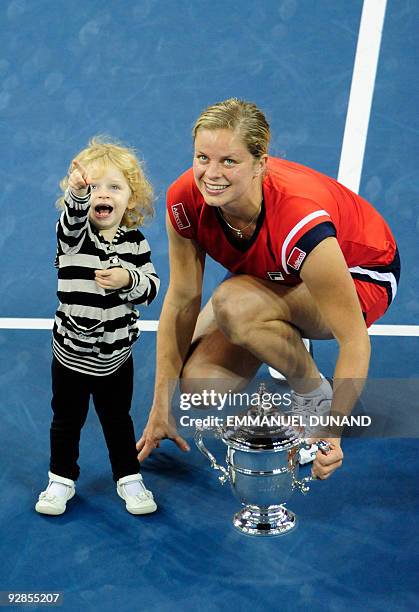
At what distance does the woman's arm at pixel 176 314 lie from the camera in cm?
282

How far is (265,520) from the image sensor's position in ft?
8.34

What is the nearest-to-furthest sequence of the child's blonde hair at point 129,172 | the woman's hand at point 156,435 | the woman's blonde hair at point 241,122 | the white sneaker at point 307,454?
1. the woman's blonde hair at point 241,122
2. the child's blonde hair at point 129,172
3. the woman's hand at point 156,435
4. the white sneaker at point 307,454

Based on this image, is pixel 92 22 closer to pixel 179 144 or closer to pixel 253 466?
pixel 179 144

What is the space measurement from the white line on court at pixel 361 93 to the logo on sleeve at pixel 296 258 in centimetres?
159

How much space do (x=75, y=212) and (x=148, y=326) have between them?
128cm

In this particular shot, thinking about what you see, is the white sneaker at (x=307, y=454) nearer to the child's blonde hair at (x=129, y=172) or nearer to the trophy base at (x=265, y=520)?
the trophy base at (x=265, y=520)

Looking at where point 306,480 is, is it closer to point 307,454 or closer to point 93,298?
point 307,454

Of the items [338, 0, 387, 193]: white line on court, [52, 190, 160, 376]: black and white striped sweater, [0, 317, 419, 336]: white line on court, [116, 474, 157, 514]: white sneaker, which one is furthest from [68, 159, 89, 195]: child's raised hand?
[338, 0, 387, 193]: white line on court

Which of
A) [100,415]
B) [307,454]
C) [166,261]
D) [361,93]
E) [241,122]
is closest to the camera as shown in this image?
[241,122]

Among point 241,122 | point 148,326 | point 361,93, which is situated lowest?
point 148,326

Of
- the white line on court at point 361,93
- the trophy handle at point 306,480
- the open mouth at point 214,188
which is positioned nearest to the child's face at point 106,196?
the open mouth at point 214,188

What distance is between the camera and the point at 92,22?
4570 mm

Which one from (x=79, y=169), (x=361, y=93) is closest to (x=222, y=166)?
(x=79, y=169)

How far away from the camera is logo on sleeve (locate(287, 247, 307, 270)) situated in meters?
2.51
